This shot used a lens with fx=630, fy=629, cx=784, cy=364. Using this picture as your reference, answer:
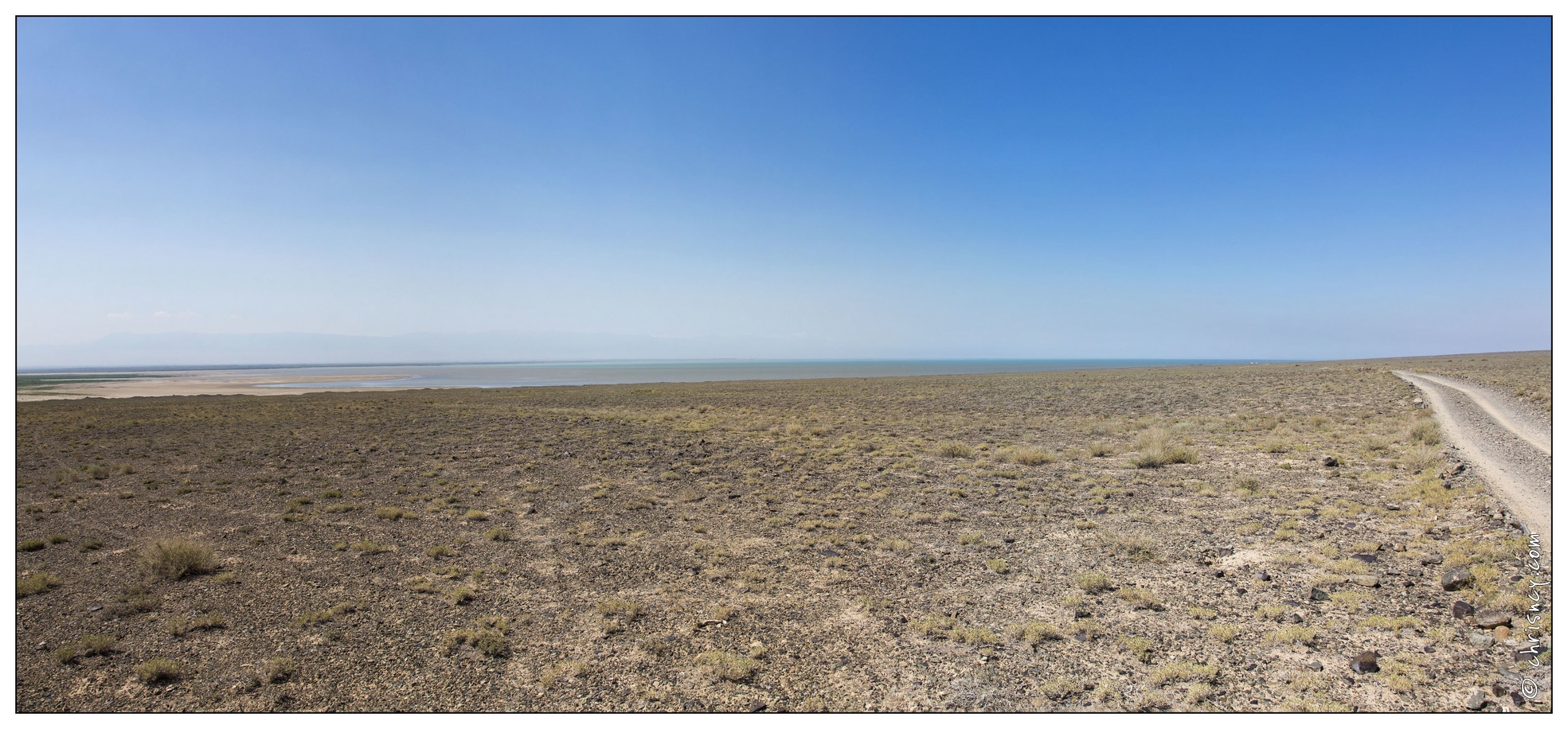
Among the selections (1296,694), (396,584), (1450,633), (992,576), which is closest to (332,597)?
(396,584)

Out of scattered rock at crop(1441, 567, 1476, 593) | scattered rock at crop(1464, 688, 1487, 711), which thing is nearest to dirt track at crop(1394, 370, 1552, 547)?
scattered rock at crop(1441, 567, 1476, 593)

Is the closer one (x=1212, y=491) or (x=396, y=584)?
(x=396, y=584)

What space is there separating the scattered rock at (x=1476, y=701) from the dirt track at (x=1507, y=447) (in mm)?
4901

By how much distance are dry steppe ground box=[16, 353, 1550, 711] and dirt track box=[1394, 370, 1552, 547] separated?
0.46 m

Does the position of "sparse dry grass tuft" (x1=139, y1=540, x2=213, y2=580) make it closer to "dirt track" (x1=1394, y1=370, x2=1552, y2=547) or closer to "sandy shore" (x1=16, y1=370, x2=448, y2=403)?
"dirt track" (x1=1394, y1=370, x2=1552, y2=547)

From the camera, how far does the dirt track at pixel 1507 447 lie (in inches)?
393

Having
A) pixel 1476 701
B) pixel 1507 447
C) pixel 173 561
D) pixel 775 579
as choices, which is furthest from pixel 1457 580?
pixel 173 561

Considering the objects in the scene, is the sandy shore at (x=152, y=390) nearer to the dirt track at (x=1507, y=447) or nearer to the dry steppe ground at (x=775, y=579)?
the dry steppe ground at (x=775, y=579)

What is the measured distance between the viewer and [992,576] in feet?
28.7

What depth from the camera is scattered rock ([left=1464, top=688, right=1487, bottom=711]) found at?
5098 mm

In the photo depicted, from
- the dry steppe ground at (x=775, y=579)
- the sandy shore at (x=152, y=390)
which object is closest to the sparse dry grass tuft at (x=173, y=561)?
the dry steppe ground at (x=775, y=579)

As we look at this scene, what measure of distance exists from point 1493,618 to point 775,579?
299 inches

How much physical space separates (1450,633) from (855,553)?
6605mm

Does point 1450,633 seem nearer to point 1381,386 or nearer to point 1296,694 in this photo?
point 1296,694
